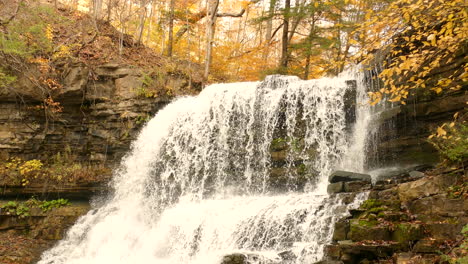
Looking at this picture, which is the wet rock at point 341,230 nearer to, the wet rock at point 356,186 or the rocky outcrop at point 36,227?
the wet rock at point 356,186

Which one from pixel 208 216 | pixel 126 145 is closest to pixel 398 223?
pixel 208 216

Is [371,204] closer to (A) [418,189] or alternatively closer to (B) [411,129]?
(A) [418,189]

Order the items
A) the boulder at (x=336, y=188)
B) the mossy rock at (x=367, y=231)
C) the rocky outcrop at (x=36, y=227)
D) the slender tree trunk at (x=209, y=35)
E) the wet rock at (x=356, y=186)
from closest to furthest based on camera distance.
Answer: the mossy rock at (x=367, y=231), the wet rock at (x=356, y=186), the boulder at (x=336, y=188), the rocky outcrop at (x=36, y=227), the slender tree trunk at (x=209, y=35)

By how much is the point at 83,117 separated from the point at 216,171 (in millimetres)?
5637

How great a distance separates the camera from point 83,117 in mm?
14328

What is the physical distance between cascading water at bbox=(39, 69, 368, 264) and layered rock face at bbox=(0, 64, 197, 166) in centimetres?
68

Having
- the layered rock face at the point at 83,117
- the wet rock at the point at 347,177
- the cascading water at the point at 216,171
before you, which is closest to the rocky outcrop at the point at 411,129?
the cascading water at the point at 216,171

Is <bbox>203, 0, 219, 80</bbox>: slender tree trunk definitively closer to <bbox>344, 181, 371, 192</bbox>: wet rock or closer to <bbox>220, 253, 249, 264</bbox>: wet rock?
<bbox>344, 181, 371, 192</bbox>: wet rock

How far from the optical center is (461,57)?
9.30m

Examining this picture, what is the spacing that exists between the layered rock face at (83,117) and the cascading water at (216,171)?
68 centimetres

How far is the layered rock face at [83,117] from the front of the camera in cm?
1356

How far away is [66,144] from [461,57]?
501 inches

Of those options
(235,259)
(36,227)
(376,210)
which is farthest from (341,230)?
(36,227)

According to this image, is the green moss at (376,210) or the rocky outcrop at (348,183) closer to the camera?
the green moss at (376,210)
